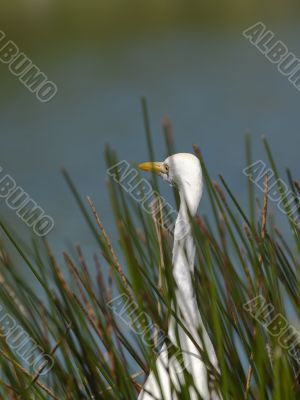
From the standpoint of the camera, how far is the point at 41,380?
162cm

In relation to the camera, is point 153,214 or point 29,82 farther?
point 29,82

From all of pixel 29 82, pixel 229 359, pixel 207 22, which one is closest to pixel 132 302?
pixel 229 359

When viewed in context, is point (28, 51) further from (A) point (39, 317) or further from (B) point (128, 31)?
(A) point (39, 317)

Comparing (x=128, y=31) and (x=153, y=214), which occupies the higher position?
(x=128, y=31)

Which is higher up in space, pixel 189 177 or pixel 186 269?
pixel 189 177

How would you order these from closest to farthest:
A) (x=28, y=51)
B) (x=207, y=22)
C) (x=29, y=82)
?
1. (x=29, y=82)
2. (x=28, y=51)
3. (x=207, y=22)

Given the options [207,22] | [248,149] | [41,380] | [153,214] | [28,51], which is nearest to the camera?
[248,149]

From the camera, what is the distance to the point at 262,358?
1261 mm

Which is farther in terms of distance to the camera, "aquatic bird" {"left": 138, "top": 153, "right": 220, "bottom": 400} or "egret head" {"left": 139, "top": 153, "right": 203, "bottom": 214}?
"egret head" {"left": 139, "top": 153, "right": 203, "bottom": 214}

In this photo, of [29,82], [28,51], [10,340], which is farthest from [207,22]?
[10,340]

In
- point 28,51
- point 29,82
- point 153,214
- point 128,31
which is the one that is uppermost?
point 128,31

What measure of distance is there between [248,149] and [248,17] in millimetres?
9215

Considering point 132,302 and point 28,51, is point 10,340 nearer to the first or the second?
point 132,302

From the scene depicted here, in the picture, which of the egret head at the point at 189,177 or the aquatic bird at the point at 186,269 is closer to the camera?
the aquatic bird at the point at 186,269
